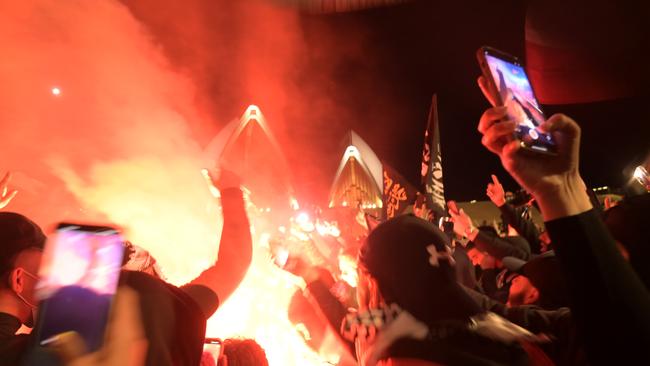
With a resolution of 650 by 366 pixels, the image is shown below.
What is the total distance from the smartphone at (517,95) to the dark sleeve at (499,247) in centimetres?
273

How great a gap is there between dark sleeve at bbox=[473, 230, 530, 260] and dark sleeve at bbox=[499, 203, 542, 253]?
1.18 ft

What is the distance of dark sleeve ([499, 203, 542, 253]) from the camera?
13.9 feet

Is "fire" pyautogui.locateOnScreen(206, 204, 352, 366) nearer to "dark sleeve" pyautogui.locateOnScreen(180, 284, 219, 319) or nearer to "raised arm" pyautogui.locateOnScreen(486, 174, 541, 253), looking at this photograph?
"raised arm" pyautogui.locateOnScreen(486, 174, 541, 253)

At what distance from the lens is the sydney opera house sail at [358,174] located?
24.4 meters

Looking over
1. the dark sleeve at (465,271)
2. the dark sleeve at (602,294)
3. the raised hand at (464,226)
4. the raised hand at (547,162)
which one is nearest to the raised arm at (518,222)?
the raised hand at (464,226)

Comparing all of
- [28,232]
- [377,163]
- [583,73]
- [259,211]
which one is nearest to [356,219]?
[259,211]

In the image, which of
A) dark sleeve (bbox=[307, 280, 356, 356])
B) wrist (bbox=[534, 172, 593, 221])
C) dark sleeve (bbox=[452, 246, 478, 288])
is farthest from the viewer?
dark sleeve (bbox=[452, 246, 478, 288])

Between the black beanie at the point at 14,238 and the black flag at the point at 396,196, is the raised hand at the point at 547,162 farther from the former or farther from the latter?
the black flag at the point at 396,196

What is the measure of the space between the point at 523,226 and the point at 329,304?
282cm

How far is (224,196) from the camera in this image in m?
2.09

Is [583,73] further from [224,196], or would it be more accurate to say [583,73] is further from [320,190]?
A: [320,190]

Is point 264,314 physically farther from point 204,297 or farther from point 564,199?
point 564,199

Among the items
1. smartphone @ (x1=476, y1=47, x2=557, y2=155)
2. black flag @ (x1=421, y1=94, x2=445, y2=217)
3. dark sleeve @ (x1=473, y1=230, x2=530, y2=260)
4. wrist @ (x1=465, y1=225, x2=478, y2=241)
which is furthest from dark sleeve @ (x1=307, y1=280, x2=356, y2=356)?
black flag @ (x1=421, y1=94, x2=445, y2=217)

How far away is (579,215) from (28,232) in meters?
1.83
